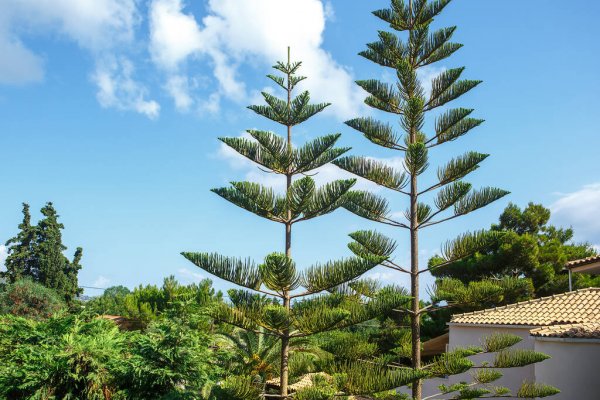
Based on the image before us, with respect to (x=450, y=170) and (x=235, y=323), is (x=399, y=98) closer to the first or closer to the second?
(x=450, y=170)

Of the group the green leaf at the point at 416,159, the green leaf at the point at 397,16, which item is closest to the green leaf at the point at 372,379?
the green leaf at the point at 416,159

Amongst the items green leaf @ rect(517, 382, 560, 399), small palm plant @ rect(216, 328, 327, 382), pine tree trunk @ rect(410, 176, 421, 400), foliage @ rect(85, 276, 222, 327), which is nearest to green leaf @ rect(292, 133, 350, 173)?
pine tree trunk @ rect(410, 176, 421, 400)

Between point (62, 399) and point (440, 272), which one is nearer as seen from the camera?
point (62, 399)

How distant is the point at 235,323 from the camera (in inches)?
281

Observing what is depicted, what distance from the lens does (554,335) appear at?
9609mm

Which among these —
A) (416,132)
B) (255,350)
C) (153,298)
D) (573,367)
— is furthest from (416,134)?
(153,298)

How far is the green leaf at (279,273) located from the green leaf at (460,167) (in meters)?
3.26

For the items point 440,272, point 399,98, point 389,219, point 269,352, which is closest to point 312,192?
point 389,219

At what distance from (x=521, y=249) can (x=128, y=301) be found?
1384 centimetres

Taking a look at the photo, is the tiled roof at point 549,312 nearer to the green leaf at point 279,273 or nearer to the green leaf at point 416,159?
the green leaf at point 416,159

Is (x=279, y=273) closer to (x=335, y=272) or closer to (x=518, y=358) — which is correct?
(x=335, y=272)

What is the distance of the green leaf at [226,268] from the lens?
7.04 meters

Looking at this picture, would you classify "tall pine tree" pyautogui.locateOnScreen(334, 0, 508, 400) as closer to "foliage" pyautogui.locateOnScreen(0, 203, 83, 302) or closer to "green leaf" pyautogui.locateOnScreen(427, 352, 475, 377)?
"green leaf" pyautogui.locateOnScreen(427, 352, 475, 377)

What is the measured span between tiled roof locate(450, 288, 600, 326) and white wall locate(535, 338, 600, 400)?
4.65 ft
